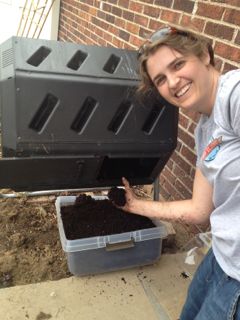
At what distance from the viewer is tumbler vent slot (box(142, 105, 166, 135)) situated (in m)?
1.88

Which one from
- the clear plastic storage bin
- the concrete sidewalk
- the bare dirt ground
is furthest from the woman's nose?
the bare dirt ground

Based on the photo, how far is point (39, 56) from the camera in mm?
1725

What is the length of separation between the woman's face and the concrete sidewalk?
1.29 meters

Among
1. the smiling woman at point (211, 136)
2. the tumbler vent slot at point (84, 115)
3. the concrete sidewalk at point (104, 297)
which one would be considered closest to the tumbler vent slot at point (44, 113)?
the tumbler vent slot at point (84, 115)

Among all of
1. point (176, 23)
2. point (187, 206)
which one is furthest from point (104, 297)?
point (176, 23)

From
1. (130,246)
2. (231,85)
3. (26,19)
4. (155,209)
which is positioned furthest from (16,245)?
(26,19)

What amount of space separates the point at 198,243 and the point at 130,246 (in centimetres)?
64

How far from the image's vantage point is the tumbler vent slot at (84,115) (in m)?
1.72

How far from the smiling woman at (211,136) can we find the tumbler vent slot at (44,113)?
43cm

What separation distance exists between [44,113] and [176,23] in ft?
4.93

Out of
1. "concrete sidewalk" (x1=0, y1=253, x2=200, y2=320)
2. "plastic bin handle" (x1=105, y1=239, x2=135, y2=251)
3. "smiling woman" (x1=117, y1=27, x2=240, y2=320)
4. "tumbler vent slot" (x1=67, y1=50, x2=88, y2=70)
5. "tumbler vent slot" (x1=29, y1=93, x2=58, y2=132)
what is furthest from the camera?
"plastic bin handle" (x1=105, y1=239, x2=135, y2=251)

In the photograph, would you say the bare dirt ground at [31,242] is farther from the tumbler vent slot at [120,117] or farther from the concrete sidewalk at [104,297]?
the tumbler vent slot at [120,117]

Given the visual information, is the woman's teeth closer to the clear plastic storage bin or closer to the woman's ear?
the woman's ear

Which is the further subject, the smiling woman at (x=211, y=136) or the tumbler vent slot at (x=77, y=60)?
the tumbler vent slot at (x=77, y=60)
